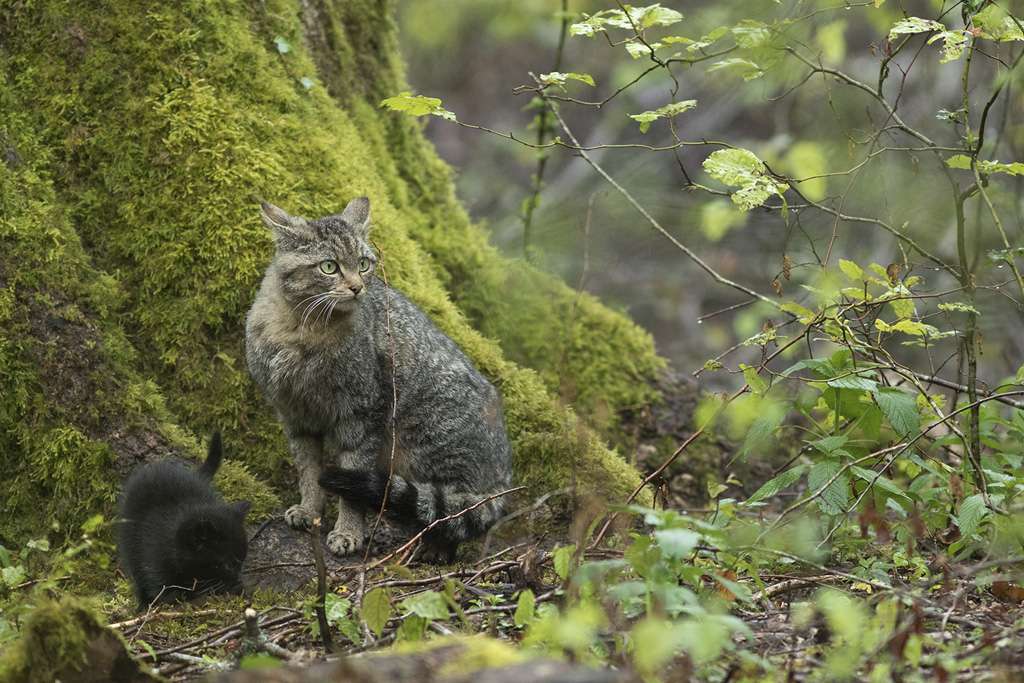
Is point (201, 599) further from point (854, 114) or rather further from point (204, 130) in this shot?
point (854, 114)

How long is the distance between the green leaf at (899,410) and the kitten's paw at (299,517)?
105 inches

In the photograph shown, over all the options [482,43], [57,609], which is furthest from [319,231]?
[482,43]

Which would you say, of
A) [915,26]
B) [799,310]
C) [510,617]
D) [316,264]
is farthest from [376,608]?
[915,26]

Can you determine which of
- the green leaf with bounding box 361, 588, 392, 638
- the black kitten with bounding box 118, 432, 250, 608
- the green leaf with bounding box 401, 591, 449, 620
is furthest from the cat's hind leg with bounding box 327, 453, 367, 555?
the green leaf with bounding box 401, 591, 449, 620

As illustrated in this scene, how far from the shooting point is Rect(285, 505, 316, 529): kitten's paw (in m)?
5.07

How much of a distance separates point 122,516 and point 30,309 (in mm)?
1091

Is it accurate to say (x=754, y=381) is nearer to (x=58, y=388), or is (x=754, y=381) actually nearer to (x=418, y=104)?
(x=418, y=104)

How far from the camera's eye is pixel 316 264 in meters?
4.98

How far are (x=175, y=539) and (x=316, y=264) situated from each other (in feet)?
4.61

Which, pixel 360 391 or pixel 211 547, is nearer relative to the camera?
pixel 211 547

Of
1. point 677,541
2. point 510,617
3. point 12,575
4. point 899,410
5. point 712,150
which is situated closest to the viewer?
point 677,541

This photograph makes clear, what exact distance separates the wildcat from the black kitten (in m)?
0.52

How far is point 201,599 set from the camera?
4.58 meters

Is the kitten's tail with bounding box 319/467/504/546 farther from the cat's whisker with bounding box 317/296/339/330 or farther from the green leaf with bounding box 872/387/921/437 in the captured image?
the green leaf with bounding box 872/387/921/437
